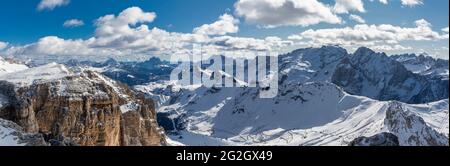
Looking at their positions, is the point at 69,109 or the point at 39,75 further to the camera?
the point at 39,75

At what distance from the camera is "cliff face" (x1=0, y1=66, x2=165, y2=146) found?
84375 mm

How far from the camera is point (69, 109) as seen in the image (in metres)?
93.6

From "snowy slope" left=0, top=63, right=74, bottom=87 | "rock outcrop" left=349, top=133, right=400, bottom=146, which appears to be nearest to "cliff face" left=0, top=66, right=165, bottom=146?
"snowy slope" left=0, top=63, right=74, bottom=87

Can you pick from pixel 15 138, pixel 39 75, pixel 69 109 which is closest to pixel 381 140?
pixel 69 109

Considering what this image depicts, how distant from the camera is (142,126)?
133m

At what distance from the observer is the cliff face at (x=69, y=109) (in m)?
84.4

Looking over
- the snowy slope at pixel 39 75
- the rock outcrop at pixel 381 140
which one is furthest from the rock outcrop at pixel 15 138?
the rock outcrop at pixel 381 140

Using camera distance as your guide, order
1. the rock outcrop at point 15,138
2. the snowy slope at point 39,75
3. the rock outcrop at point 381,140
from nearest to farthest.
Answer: the rock outcrop at point 15,138
the rock outcrop at point 381,140
the snowy slope at point 39,75

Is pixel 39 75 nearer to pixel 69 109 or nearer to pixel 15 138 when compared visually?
pixel 69 109

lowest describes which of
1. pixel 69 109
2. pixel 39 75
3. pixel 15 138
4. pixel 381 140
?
pixel 381 140

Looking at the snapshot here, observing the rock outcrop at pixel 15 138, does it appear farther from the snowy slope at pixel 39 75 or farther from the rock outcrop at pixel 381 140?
the rock outcrop at pixel 381 140
